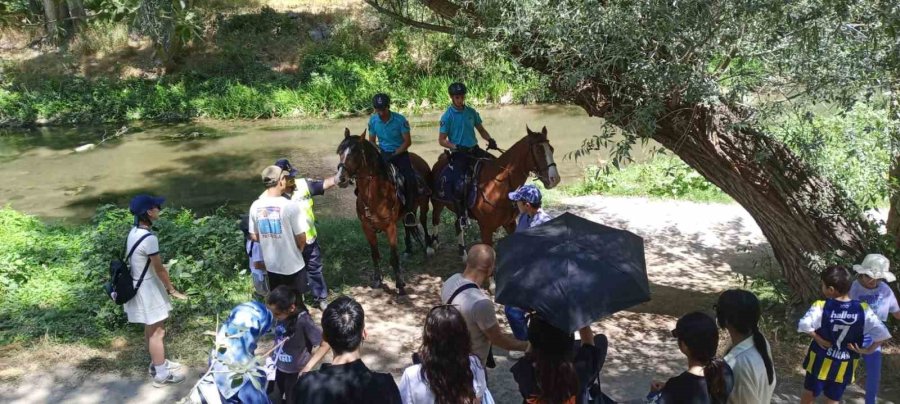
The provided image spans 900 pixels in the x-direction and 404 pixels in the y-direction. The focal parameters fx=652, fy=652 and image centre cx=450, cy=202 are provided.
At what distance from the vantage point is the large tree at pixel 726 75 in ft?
16.5

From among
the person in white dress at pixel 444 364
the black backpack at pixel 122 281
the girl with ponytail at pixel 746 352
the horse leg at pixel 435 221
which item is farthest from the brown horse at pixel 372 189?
the girl with ponytail at pixel 746 352

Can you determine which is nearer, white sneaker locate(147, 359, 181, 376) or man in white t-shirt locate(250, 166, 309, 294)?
white sneaker locate(147, 359, 181, 376)

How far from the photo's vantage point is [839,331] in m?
4.43

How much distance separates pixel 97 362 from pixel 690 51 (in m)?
5.93

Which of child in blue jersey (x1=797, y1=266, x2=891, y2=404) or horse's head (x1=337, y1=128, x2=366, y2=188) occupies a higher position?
horse's head (x1=337, y1=128, x2=366, y2=188)

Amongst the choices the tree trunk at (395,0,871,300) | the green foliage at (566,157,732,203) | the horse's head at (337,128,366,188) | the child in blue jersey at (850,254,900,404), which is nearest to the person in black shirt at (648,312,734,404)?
the child in blue jersey at (850,254,900,404)

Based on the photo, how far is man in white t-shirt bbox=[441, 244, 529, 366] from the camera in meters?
3.97

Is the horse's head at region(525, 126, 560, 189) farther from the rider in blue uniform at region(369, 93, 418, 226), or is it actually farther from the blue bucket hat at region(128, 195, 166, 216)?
the blue bucket hat at region(128, 195, 166, 216)

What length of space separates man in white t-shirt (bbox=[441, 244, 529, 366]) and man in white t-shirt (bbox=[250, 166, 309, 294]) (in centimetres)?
229

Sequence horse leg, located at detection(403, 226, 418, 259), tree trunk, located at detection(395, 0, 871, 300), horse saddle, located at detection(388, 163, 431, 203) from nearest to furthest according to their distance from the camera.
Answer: tree trunk, located at detection(395, 0, 871, 300) → horse saddle, located at detection(388, 163, 431, 203) → horse leg, located at detection(403, 226, 418, 259)

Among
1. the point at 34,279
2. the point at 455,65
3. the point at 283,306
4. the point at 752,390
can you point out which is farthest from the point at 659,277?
the point at 455,65

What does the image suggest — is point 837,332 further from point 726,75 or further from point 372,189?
point 372,189

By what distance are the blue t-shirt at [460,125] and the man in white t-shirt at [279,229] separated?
2.60 metres

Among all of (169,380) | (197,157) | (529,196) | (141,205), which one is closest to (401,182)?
(529,196)
